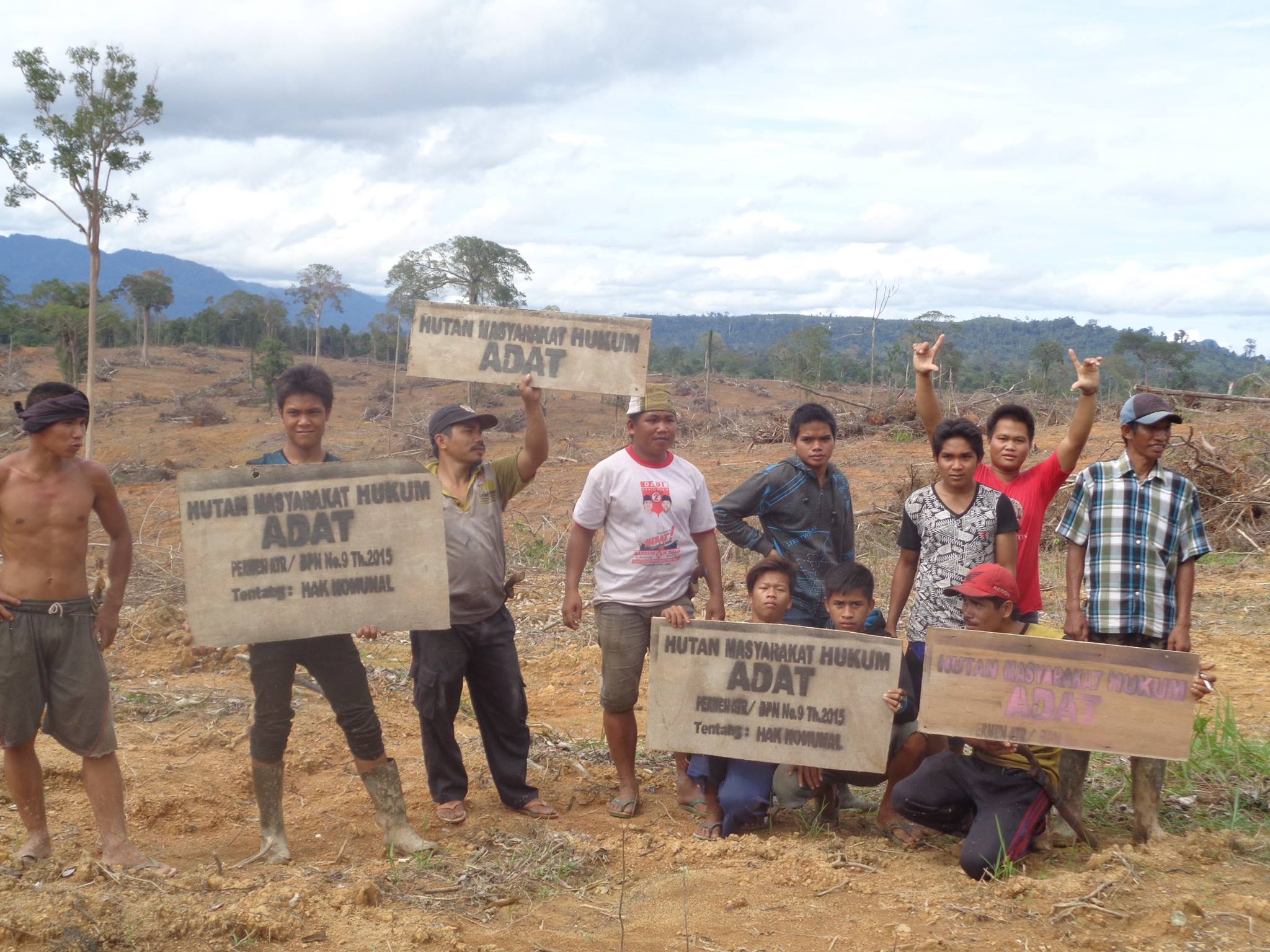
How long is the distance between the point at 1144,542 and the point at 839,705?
4.27 ft

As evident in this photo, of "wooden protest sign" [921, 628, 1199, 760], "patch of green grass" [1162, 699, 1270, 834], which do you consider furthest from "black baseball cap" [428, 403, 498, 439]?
"patch of green grass" [1162, 699, 1270, 834]

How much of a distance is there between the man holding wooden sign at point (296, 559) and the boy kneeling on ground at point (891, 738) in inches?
61.6

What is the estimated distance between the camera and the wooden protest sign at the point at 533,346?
402 centimetres

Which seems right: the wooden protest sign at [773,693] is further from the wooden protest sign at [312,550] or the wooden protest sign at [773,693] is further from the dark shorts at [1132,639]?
the wooden protest sign at [312,550]

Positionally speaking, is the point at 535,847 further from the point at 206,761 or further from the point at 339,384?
the point at 339,384

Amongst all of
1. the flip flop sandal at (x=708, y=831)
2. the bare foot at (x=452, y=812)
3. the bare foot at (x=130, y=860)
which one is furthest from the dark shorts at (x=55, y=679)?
the flip flop sandal at (x=708, y=831)

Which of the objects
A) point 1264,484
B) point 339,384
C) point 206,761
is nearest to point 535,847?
point 206,761

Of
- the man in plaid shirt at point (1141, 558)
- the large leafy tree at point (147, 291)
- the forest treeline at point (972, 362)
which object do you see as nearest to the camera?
the man in plaid shirt at point (1141, 558)

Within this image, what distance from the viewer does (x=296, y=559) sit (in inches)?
146

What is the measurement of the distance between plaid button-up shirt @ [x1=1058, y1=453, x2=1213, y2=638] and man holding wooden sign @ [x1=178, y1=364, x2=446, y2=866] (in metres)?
2.50

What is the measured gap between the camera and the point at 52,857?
3.74m

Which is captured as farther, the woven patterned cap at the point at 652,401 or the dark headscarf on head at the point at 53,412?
the woven patterned cap at the point at 652,401

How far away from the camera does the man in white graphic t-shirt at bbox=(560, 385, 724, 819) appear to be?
4.25 meters

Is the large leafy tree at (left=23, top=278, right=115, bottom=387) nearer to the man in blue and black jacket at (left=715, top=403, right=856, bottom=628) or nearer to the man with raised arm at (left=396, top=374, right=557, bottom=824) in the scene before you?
the man with raised arm at (left=396, top=374, right=557, bottom=824)
